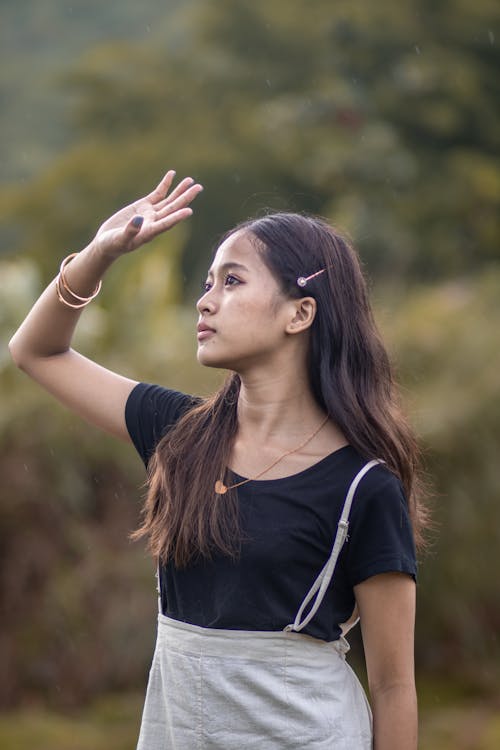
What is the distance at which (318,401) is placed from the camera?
2.59 metres

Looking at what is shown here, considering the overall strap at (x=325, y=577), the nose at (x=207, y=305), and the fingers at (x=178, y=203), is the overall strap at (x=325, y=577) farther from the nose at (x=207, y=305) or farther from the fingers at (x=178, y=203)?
the fingers at (x=178, y=203)

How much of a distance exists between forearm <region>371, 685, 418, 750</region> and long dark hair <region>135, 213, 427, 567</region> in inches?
15.7

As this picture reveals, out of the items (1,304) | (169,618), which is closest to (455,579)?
(1,304)

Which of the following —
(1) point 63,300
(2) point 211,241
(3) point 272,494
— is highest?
(2) point 211,241

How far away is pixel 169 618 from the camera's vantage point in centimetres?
247

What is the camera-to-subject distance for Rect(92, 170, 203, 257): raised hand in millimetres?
2496

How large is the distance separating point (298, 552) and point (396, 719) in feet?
1.38

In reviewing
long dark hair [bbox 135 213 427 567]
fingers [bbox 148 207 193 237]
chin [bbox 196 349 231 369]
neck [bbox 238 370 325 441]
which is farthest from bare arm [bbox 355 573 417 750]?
fingers [bbox 148 207 193 237]

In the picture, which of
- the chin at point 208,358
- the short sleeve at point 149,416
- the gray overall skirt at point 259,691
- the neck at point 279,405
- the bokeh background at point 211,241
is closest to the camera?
the gray overall skirt at point 259,691

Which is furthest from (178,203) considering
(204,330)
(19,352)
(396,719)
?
(396,719)

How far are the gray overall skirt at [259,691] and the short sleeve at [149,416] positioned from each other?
476mm

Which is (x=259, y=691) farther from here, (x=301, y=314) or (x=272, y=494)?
(x=301, y=314)

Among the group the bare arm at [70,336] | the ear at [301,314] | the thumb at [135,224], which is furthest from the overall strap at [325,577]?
the thumb at [135,224]

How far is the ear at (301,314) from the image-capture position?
2525 millimetres
